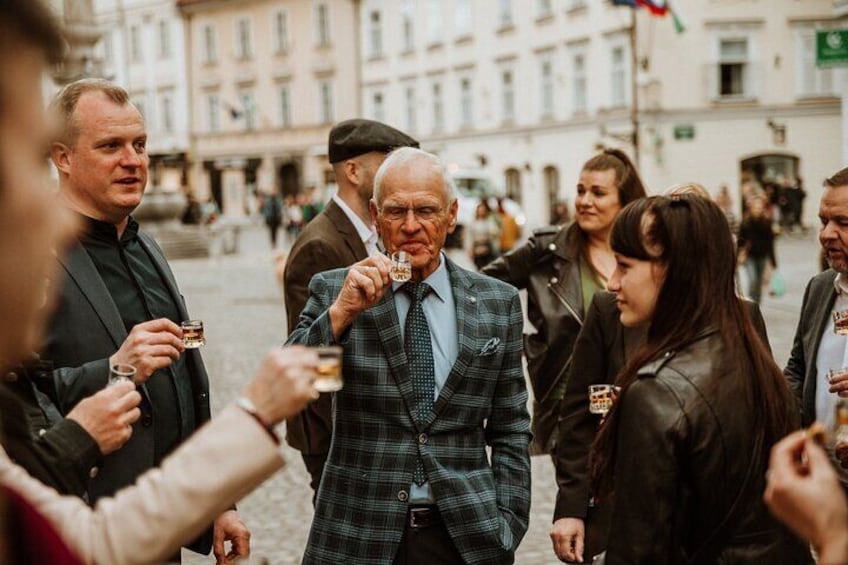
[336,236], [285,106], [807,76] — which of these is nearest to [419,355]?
[336,236]

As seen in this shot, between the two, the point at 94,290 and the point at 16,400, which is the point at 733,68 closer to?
the point at 94,290

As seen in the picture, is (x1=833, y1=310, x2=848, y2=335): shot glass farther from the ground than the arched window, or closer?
closer

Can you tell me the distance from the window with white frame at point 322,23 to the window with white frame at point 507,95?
15.2m

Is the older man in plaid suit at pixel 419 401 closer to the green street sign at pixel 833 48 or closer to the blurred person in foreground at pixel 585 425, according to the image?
the blurred person in foreground at pixel 585 425

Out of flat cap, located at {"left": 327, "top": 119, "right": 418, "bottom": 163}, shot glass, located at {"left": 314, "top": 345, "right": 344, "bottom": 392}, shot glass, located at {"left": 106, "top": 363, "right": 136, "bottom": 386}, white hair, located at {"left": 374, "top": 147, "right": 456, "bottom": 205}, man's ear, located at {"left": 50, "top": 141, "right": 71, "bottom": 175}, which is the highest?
flat cap, located at {"left": 327, "top": 119, "right": 418, "bottom": 163}

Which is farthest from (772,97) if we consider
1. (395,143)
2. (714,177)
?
(395,143)

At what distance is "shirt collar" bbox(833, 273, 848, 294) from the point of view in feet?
14.7

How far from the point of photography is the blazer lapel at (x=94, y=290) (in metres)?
3.60

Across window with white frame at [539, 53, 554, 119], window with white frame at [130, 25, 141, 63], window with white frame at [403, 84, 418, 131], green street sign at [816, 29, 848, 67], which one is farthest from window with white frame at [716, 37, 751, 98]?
window with white frame at [130, 25, 141, 63]

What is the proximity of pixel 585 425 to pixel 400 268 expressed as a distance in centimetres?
114

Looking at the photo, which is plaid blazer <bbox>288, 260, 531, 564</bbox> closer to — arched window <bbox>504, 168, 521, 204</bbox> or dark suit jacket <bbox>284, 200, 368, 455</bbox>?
dark suit jacket <bbox>284, 200, 368, 455</bbox>

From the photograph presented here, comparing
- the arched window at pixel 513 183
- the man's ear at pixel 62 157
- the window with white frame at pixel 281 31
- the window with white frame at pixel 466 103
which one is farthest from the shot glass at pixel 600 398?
the window with white frame at pixel 281 31

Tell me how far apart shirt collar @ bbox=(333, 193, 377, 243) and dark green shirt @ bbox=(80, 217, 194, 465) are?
1293mm

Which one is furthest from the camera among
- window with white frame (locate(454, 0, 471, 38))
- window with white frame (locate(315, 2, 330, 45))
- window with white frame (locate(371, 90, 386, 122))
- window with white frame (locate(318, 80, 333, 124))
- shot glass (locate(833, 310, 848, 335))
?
window with white frame (locate(318, 80, 333, 124))
